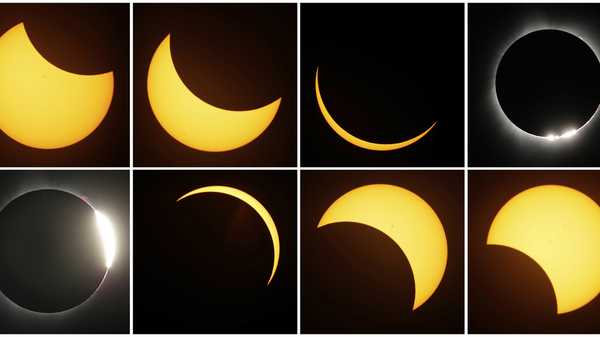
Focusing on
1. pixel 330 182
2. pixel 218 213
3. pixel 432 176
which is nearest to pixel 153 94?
pixel 218 213

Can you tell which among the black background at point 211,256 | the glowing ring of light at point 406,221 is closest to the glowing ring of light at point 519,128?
the glowing ring of light at point 406,221

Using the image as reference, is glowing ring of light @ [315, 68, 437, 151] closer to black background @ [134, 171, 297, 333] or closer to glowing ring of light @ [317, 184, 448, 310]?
glowing ring of light @ [317, 184, 448, 310]

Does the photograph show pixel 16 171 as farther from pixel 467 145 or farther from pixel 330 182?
pixel 467 145

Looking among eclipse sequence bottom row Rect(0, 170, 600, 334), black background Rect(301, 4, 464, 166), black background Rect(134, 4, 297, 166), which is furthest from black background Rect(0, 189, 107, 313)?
black background Rect(301, 4, 464, 166)

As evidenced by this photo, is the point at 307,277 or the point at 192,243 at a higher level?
the point at 192,243

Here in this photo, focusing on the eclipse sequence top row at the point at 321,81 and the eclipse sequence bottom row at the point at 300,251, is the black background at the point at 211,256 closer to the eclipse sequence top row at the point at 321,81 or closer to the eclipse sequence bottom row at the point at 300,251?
the eclipse sequence bottom row at the point at 300,251

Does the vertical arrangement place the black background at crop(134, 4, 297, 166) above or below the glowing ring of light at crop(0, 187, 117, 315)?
above

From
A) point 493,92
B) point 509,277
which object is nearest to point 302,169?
point 493,92
